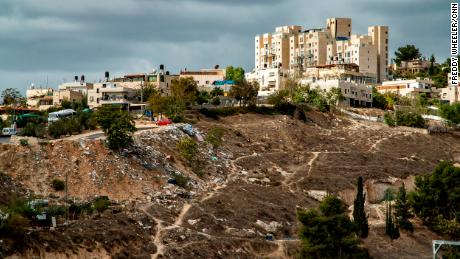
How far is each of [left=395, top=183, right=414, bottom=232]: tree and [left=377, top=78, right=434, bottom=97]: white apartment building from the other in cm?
6714

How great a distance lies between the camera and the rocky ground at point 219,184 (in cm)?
7831

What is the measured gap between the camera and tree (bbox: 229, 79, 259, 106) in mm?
126938

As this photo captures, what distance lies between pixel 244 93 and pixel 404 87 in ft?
140

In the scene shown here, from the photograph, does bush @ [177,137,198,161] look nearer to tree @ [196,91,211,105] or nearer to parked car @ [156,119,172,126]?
parked car @ [156,119,172,126]

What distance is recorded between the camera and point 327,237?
7712 centimetres

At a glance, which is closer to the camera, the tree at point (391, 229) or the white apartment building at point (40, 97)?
the tree at point (391, 229)

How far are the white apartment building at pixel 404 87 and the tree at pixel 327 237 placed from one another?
83.3 meters

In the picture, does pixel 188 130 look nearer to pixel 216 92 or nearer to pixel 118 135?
pixel 118 135

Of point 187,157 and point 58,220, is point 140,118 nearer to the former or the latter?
point 187,157

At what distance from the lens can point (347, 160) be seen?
11031 centimetres

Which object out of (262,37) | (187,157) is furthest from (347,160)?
(262,37)

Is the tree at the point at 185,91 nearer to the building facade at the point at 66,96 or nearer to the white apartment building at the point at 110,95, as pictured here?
the white apartment building at the point at 110,95

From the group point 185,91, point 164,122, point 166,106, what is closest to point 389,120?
point 185,91

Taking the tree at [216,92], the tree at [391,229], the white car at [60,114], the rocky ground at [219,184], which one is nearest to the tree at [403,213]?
the rocky ground at [219,184]
